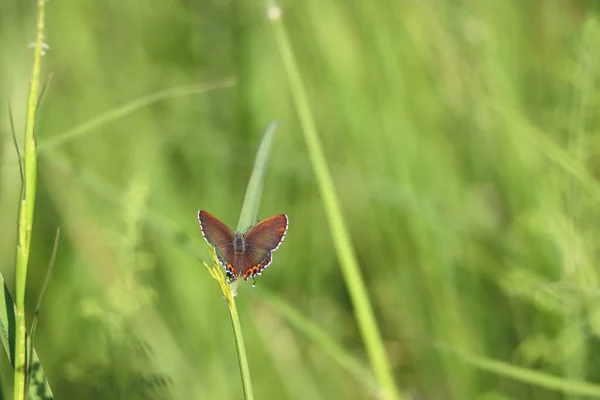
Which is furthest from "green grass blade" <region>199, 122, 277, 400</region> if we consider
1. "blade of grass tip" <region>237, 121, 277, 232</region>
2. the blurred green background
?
the blurred green background

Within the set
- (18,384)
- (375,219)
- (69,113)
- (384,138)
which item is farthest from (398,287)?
(18,384)

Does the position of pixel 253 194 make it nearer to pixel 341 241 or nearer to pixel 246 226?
pixel 246 226

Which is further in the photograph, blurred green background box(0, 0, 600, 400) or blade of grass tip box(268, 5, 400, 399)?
blurred green background box(0, 0, 600, 400)

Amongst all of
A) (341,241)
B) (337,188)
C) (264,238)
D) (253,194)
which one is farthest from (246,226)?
(337,188)

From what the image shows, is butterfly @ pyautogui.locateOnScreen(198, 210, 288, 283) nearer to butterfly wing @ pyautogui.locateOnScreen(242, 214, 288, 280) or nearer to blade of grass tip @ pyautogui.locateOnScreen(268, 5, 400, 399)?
butterfly wing @ pyautogui.locateOnScreen(242, 214, 288, 280)

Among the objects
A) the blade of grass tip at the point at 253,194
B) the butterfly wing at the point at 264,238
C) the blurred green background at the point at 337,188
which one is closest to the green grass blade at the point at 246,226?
the blade of grass tip at the point at 253,194

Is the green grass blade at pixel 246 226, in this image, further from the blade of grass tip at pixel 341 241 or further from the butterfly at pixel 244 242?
the blade of grass tip at pixel 341 241

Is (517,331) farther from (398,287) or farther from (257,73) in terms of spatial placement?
(257,73)

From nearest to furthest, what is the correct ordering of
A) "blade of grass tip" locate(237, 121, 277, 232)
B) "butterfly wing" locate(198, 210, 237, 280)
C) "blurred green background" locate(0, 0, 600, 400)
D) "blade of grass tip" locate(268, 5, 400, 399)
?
1. "blade of grass tip" locate(237, 121, 277, 232)
2. "butterfly wing" locate(198, 210, 237, 280)
3. "blade of grass tip" locate(268, 5, 400, 399)
4. "blurred green background" locate(0, 0, 600, 400)
